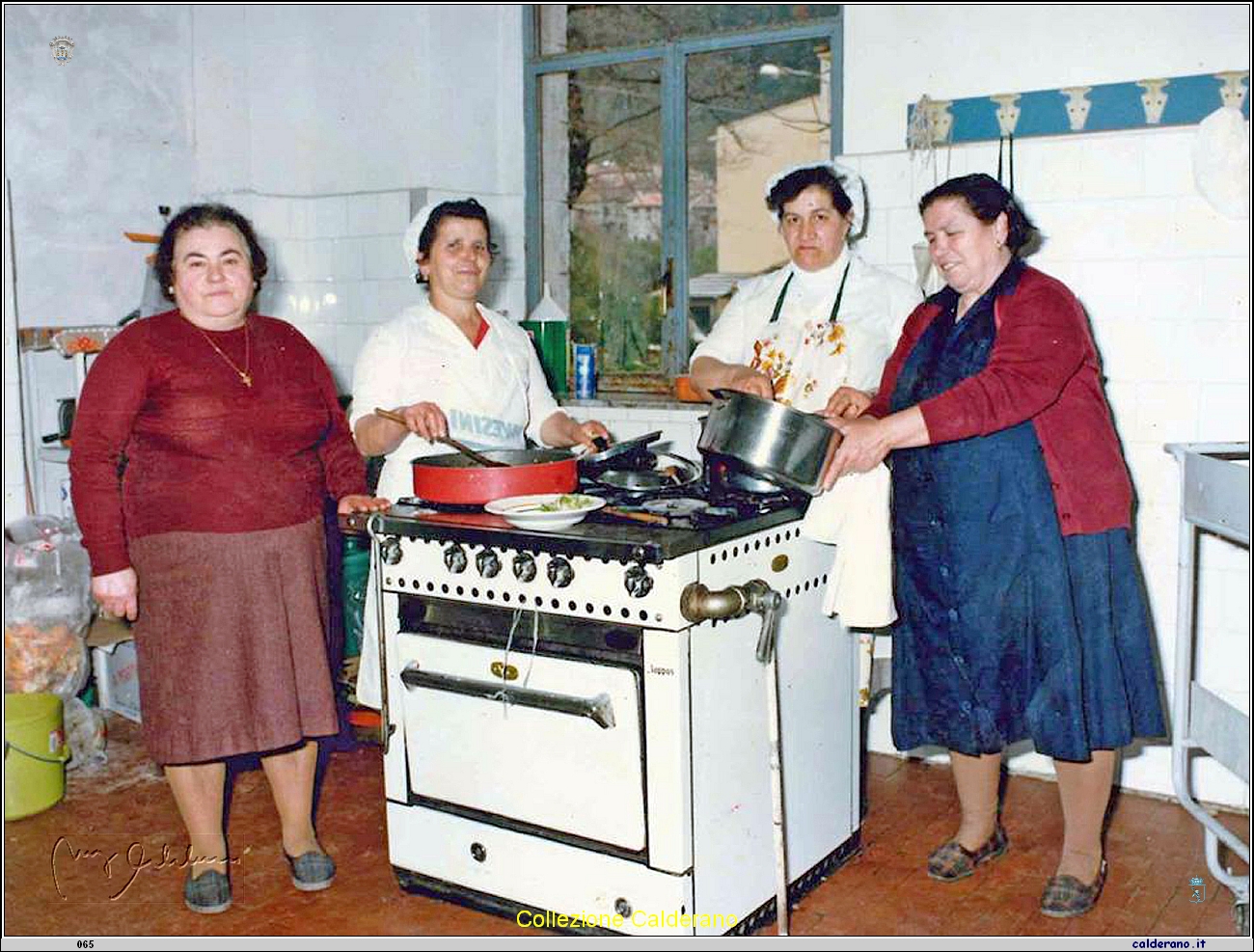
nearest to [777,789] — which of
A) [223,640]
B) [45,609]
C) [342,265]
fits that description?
[223,640]

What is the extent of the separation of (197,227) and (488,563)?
1010mm

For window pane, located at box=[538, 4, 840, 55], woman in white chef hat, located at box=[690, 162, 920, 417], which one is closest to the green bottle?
window pane, located at box=[538, 4, 840, 55]

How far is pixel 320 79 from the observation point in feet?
15.4

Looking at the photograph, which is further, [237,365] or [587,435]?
[587,435]

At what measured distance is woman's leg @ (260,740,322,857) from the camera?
2910 mm

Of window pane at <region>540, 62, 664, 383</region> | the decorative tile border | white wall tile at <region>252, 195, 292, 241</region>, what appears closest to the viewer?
the decorative tile border

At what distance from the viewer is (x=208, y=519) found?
267cm

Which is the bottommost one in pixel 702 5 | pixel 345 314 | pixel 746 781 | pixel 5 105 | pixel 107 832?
pixel 107 832

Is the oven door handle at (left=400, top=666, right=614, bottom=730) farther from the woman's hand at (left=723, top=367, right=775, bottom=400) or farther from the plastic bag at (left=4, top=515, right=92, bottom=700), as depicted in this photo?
the plastic bag at (left=4, top=515, right=92, bottom=700)

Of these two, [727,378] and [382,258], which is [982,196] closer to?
[727,378]

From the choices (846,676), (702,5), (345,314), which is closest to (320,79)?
(345,314)

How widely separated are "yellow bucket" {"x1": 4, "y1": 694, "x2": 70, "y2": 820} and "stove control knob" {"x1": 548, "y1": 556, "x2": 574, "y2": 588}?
74.2 inches

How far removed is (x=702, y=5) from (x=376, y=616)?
8.94ft

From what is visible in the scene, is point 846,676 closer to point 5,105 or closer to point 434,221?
point 434,221
